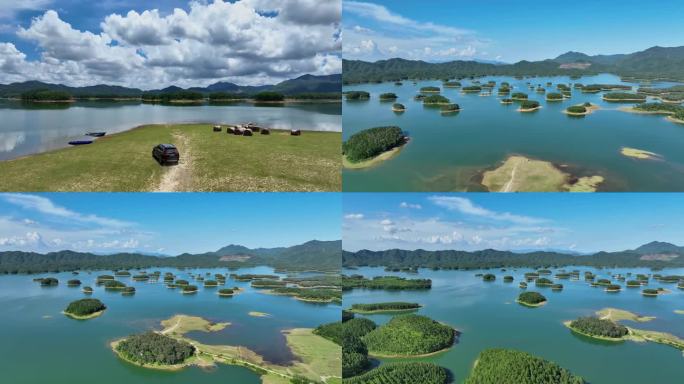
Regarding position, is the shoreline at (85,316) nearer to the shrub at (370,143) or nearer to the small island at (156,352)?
the small island at (156,352)

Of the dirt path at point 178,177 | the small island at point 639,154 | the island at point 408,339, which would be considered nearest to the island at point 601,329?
the island at point 408,339

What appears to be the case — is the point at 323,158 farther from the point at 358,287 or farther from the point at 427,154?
the point at 358,287

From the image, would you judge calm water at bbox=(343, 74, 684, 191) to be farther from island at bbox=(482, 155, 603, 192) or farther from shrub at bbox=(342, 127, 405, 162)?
shrub at bbox=(342, 127, 405, 162)

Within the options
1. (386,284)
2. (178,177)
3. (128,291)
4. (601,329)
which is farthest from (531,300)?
(128,291)

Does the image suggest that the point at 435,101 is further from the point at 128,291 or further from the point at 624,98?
the point at 128,291

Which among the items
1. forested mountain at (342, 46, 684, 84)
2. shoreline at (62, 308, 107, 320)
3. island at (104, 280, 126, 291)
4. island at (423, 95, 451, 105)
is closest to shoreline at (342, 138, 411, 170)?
island at (423, 95, 451, 105)

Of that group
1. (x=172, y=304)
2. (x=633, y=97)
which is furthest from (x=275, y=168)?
(x=633, y=97)
